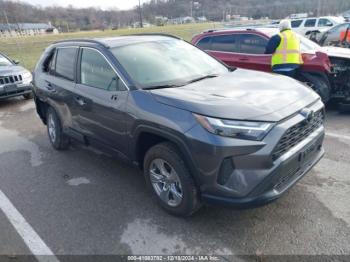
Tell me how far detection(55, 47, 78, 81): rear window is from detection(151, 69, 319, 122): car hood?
1.76 m

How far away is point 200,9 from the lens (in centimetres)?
5950

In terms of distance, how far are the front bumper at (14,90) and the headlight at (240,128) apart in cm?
758

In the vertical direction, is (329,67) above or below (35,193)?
above

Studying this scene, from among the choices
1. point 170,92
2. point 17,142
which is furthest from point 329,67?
point 17,142

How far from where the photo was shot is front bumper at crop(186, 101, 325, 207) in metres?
2.49

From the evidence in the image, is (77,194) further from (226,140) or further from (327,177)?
(327,177)

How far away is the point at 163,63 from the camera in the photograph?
363cm

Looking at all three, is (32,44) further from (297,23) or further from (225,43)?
(225,43)

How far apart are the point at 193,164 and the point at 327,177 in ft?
6.66

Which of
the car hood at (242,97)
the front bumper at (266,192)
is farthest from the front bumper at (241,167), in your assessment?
the car hood at (242,97)

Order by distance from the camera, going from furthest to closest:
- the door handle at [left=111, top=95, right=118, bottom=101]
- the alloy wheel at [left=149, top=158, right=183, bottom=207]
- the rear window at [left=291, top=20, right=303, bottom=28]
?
the rear window at [left=291, top=20, right=303, bottom=28], the door handle at [left=111, top=95, right=118, bottom=101], the alloy wheel at [left=149, top=158, right=183, bottom=207]

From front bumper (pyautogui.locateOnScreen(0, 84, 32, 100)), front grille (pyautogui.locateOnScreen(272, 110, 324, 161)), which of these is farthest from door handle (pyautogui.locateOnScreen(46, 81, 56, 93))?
front bumper (pyautogui.locateOnScreen(0, 84, 32, 100))

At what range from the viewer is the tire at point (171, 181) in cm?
286

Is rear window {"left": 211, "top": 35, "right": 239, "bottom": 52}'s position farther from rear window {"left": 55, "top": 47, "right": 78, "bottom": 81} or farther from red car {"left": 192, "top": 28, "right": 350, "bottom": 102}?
rear window {"left": 55, "top": 47, "right": 78, "bottom": 81}
